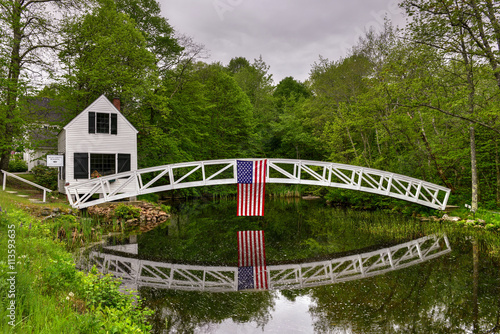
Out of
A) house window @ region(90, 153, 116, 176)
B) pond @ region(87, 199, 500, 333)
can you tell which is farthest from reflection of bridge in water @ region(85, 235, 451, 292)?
house window @ region(90, 153, 116, 176)

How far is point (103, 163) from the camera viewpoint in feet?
61.6

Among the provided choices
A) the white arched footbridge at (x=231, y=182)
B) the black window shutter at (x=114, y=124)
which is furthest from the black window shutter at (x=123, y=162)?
the black window shutter at (x=114, y=124)

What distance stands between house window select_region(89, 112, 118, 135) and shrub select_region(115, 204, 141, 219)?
5187 mm

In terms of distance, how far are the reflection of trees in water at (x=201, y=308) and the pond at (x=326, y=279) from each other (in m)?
0.02

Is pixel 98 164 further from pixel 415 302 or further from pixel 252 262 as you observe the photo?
pixel 415 302

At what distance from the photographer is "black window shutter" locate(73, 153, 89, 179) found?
1800cm

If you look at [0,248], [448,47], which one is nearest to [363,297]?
[0,248]

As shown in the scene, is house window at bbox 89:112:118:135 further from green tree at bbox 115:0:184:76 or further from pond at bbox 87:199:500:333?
green tree at bbox 115:0:184:76

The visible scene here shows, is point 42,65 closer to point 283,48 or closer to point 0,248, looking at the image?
point 0,248

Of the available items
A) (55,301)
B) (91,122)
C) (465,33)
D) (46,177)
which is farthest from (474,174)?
(46,177)

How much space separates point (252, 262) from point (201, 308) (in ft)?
11.8

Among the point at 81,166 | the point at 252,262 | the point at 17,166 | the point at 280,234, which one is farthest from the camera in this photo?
the point at 17,166

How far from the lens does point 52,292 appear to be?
501cm

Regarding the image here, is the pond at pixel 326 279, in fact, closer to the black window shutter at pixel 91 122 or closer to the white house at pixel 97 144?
the white house at pixel 97 144
